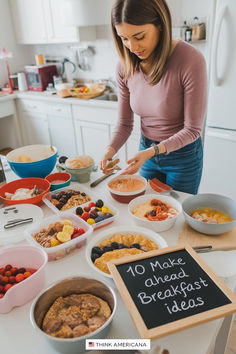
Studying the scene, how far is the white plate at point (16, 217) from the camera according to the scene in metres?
1.07

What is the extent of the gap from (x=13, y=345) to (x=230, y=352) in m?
1.29

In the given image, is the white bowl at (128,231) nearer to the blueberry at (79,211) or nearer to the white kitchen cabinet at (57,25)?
the blueberry at (79,211)

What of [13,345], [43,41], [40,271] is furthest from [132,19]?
[43,41]

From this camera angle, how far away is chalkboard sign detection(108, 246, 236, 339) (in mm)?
656

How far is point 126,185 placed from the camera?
1.36 meters

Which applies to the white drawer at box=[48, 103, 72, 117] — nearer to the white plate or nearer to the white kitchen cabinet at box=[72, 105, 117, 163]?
the white kitchen cabinet at box=[72, 105, 117, 163]

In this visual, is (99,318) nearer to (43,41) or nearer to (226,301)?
(226,301)

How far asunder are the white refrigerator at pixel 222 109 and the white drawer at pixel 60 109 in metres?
1.63

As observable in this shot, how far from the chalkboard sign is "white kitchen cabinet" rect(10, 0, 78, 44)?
2953 mm

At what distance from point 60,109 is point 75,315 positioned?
2.97 m

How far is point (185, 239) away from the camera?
A: 1.05m

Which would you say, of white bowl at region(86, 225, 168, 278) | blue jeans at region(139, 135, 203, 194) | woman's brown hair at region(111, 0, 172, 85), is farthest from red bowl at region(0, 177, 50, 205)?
woman's brown hair at region(111, 0, 172, 85)

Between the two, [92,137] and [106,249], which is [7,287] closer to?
[106,249]

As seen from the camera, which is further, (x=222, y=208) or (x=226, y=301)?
(x=222, y=208)
